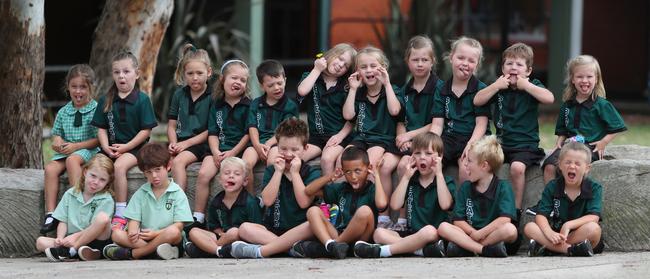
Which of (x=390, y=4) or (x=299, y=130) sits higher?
(x=390, y=4)

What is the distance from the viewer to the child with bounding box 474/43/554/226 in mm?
7848

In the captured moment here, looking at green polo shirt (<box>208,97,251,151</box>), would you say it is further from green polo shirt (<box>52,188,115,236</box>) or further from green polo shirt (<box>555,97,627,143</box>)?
green polo shirt (<box>555,97,627,143</box>)

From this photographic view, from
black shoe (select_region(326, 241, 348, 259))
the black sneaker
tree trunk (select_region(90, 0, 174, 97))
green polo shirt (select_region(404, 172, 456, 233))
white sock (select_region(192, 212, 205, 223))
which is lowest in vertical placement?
the black sneaker

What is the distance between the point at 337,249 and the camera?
746 centimetres

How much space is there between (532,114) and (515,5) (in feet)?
43.0

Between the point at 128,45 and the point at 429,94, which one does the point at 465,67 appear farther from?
the point at 128,45

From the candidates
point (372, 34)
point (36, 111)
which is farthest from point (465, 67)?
point (372, 34)

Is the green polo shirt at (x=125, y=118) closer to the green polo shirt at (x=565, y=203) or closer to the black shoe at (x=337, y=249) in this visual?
the black shoe at (x=337, y=249)

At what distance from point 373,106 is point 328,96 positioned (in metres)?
0.34

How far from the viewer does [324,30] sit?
17828mm

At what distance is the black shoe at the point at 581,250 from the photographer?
7340 mm

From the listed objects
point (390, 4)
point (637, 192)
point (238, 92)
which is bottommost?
point (637, 192)

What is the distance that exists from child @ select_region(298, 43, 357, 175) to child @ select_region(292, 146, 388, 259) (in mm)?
549

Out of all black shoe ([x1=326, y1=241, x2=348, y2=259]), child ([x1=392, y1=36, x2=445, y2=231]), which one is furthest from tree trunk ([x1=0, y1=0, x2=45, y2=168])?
black shoe ([x1=326, y1=241, x2=348, y2=259])
